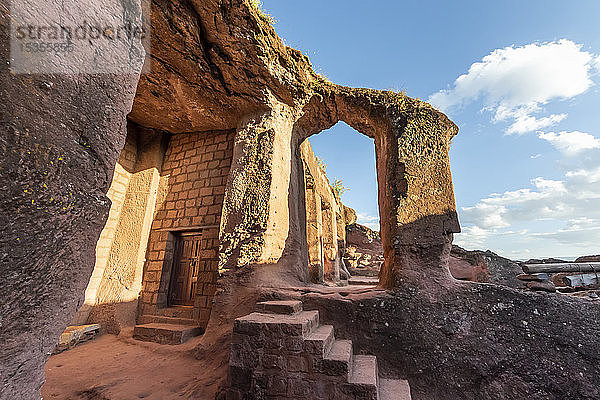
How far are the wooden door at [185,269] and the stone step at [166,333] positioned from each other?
0.66 m

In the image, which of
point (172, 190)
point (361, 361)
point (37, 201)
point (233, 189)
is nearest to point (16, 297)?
point (37, 201)

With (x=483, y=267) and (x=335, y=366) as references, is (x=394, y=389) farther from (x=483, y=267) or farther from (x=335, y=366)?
(x=483, y=267)

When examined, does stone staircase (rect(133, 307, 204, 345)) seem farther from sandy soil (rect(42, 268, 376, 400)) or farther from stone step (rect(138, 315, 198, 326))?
sandy soil (rect(42, 268, 376, 400))

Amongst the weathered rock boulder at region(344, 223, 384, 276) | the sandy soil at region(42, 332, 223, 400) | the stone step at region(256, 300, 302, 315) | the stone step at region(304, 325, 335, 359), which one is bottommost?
the sandy soil at region(42, 332, 223, 400)

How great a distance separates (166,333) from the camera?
13.8 feet

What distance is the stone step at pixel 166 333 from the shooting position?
4.12 meters

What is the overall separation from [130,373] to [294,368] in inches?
90.5

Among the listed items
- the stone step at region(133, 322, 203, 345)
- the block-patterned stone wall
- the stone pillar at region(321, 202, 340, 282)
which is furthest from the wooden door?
the stone pillar at region(321, 202, 340, 282)

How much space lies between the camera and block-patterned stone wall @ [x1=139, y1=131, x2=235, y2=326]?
496 centimetres

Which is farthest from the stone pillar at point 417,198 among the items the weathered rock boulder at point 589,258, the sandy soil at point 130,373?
the weathered rock boulder at point 589,258

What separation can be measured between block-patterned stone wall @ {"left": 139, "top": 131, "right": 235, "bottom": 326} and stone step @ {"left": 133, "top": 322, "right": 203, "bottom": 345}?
293 mm

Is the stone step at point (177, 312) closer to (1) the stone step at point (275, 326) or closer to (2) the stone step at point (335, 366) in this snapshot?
(1) the stone step at point (275, 326)

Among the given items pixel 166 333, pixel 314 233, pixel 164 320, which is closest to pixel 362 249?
pixel 314 233

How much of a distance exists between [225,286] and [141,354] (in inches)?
61.4
